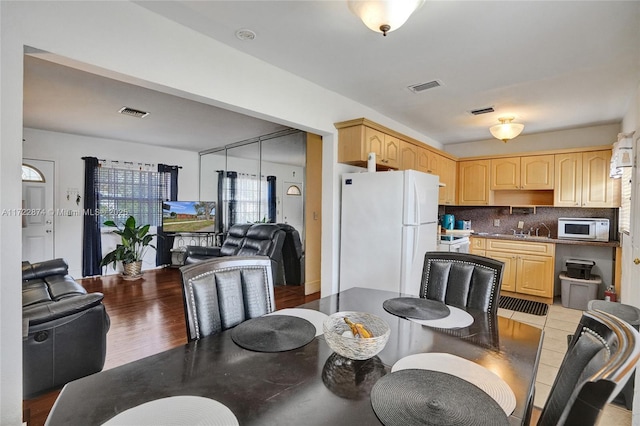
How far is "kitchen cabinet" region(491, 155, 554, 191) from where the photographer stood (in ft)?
15.0

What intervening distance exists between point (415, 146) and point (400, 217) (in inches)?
64.6

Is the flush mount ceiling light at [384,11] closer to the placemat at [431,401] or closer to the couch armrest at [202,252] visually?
the placemat at [431,401]

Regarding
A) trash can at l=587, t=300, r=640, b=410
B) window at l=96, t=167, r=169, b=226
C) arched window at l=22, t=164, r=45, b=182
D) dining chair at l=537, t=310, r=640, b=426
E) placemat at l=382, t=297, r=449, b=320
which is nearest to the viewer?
dining chair at l=537, t=310, r=640, b=426

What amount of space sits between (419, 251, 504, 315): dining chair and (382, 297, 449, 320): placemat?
0.20 metres

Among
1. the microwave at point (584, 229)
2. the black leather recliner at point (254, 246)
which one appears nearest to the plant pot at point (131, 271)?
the black leather recliner at point (254, 246)

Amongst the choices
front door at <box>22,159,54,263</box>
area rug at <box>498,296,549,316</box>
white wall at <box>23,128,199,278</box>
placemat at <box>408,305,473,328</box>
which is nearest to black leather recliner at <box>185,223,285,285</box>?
white wall at <box>23,128,199,278</box>

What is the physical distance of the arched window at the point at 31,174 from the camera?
4.78m

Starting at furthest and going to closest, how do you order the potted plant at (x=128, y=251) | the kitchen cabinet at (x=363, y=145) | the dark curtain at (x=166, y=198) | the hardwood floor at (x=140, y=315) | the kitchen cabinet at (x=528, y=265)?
the dark curtain at (x=166, y=198) < the potted plant at (x=128, y=251) < the kitchen cabinet at (x=528, y=265) < the kitchen cabinet at (x=363, y=145) < the hardwood floor at (x=140, y=315)

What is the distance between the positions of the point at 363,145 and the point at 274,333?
2.51 metres

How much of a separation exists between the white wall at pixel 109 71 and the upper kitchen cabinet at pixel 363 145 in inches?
19.3

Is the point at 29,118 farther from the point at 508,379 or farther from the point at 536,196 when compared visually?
the point at 536,196

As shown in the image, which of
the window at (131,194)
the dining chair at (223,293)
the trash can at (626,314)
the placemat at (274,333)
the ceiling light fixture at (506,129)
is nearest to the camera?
the placemat at (274,333)

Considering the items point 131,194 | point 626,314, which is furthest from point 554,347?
point 131,194

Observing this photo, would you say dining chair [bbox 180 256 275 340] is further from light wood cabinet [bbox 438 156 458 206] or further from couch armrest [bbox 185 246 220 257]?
light wood cabinet [bbox 438 156 458 206]
